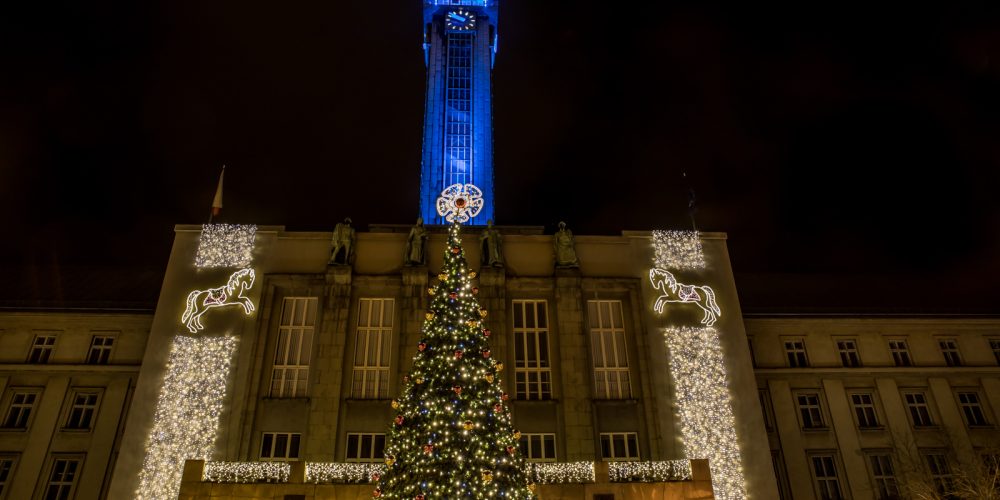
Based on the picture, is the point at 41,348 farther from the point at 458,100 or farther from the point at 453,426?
the point at 458,100

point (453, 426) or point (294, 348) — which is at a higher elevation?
point (294, 348)

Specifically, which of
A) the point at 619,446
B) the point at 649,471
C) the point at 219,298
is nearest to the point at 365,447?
the point at 219,298

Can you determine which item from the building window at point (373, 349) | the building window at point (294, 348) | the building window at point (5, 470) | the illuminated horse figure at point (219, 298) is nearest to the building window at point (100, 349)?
the building window at point (5, 470)

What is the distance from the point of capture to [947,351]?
38.9 metres

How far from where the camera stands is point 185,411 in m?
29.1

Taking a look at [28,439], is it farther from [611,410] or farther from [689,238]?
[689,238]

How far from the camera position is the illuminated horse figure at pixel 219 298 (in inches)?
1230

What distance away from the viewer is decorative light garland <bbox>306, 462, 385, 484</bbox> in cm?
2497

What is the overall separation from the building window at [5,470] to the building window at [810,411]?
41.4 metres

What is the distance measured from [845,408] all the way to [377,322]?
26.3m

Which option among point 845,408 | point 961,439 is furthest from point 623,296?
point 961,439

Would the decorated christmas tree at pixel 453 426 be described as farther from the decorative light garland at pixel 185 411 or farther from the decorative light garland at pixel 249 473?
the decorative light garland at pixel 185 411

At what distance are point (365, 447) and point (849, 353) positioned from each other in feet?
93.2

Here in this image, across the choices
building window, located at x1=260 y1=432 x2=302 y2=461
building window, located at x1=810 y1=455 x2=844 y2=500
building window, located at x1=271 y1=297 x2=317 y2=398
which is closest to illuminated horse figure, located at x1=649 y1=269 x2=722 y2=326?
building window, located at x1=810 y1=455 x2=844 y2=500
